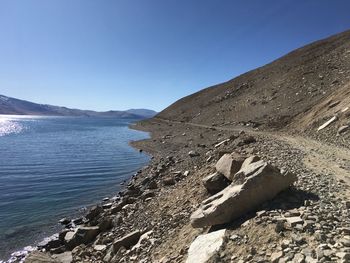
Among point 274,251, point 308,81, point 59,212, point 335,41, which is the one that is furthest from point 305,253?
point 335,41

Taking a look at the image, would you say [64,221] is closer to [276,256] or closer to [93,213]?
[93,213]

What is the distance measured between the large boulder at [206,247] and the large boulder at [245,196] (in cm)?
67

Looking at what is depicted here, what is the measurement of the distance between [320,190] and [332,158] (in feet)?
22.7

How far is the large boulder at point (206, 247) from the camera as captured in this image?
808 centimetres

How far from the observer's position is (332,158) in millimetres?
16656

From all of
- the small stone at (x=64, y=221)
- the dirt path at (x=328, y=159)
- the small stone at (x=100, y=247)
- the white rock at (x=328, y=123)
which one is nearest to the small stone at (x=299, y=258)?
the dirt path at (x=328, y=159)

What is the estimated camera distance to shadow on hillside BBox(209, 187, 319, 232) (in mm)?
9414

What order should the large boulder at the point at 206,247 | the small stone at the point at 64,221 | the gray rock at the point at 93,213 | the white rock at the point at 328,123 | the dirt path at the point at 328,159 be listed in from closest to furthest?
the large boulder at the point at 206,247 → the dirt path at the point at 328,159 → the small stone at the point at 64,221 → the gray rock at the point at 93,213 → the white rock at the point at 328,123

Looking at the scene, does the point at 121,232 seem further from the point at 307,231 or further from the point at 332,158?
the point at 332,158

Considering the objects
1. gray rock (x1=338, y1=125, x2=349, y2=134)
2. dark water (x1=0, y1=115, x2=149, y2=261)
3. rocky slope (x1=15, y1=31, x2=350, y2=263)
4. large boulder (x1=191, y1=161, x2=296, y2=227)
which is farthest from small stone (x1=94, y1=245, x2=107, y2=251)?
gray rock (x1=338, y1=125, x2=349, y2=134)

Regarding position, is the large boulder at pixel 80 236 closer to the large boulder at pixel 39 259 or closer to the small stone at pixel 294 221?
the large boulder at pixel 39 259

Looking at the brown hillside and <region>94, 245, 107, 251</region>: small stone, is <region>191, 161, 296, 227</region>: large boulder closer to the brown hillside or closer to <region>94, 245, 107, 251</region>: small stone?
<region>94, 245, 107, 251</region>: small stone

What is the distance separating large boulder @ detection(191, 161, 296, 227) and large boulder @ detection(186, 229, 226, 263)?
67cm

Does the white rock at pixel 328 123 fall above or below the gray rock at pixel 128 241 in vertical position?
above
